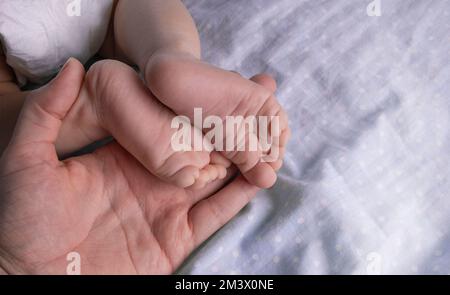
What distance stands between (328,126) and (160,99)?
322 millimetres

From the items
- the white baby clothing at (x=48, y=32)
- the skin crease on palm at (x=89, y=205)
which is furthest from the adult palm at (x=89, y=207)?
the white baby clothing at (x=48, y=32)

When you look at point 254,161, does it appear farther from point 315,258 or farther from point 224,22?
point 224,22

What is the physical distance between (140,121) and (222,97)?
12cm

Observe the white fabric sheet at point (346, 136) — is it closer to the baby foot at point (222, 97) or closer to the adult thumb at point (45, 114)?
the baby foot at point (222, 97)

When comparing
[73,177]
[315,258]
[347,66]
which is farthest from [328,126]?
[73,177]

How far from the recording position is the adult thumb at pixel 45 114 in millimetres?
671

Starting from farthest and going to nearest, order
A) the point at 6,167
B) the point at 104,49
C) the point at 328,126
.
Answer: the point at 104,49 < the point at 328,126 < the point at 6,167

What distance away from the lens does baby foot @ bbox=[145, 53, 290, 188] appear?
64 cm

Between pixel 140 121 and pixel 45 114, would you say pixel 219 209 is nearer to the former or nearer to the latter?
pixel 140 121

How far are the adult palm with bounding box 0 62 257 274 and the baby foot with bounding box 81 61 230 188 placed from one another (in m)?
0.05

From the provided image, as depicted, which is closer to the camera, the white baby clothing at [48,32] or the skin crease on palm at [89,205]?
the skin crease on palm at [89,205]

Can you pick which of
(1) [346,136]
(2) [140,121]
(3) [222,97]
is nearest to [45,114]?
(2) [140,121]

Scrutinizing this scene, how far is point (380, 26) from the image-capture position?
0.98m

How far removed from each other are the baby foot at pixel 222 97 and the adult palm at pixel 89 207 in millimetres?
48
